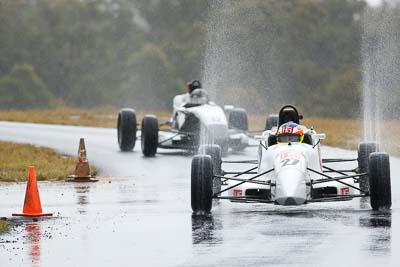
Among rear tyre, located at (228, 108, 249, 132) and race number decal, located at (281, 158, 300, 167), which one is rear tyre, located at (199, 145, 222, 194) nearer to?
race number decal, located at (281, 158, 300, 167)

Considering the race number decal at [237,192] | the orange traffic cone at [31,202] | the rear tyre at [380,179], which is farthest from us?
the orange traffic cone at [31,202]

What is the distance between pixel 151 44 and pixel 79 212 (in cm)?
6151

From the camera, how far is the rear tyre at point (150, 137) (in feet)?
104

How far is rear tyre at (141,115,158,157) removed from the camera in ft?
104

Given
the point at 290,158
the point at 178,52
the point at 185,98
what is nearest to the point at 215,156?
the point at 290,158

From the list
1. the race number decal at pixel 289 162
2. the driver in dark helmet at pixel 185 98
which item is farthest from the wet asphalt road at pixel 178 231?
the driver in dark helmet at pixel 185 98

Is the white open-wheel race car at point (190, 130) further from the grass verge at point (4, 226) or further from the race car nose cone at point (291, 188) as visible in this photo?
the grass verge at point (4, 226)

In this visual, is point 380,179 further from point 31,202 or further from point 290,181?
point 31,202

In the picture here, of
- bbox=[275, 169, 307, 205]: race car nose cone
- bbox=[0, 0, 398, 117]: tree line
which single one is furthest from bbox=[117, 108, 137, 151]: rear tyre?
bbox=[0, 0, 398, 117]: tree line

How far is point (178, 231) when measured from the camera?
1619cm

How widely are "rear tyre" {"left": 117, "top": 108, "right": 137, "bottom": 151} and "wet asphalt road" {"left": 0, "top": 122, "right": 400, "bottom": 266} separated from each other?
373 inches

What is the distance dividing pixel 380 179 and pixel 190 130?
49.8 feet

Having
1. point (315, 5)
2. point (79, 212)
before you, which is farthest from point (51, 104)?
point (79, 212)

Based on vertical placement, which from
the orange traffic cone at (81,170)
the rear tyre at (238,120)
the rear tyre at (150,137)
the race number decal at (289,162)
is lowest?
the race number decal at (289,162)
